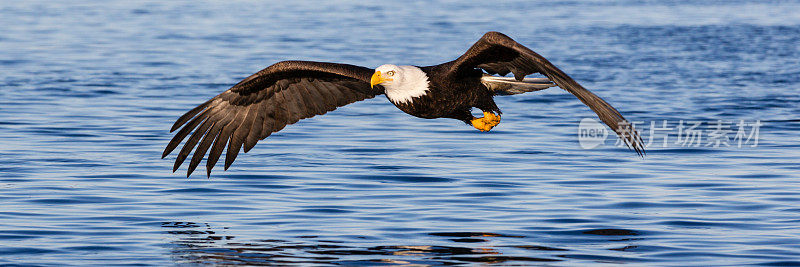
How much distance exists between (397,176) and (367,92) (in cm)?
98

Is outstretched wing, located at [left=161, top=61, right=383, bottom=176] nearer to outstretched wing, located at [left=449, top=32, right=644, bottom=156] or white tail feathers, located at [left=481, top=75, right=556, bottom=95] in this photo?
white tail feathers, located at [left=481, top=75, right=556, bottom=95]

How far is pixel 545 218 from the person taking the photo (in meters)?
9.62

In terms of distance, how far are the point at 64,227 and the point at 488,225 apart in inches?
122

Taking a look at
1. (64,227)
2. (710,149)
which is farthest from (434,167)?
(64,227)

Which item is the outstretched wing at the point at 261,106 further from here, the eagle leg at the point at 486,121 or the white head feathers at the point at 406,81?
the eagle leg at the point at 486,121

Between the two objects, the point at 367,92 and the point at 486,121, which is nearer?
the point at 486,121

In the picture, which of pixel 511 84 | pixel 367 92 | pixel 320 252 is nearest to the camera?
pixel 320 252

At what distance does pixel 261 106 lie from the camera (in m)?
10.8

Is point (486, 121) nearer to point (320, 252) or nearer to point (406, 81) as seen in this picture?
point (406, 81)

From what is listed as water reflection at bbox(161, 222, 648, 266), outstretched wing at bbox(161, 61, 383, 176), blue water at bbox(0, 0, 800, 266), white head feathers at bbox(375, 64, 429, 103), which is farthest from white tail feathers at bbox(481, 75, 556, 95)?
water reflection at bbox(161, 222, 648, 266)

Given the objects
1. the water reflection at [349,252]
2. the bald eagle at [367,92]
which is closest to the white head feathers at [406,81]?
the bald eagle at [367,92]

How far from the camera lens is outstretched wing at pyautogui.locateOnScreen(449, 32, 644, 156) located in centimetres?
773

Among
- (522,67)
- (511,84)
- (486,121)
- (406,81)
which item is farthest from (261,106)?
(522,67)

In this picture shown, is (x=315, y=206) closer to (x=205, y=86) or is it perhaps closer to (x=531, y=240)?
(x=531, y=240)
